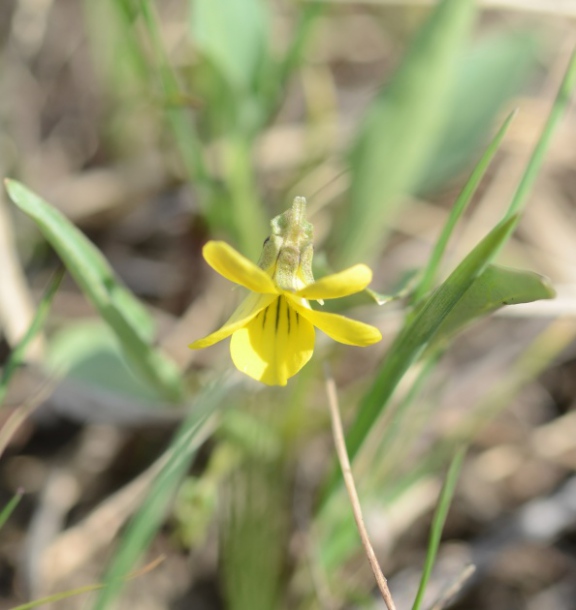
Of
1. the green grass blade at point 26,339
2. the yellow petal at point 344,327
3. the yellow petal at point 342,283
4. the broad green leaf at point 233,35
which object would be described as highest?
the broad green leaf at point 233,35

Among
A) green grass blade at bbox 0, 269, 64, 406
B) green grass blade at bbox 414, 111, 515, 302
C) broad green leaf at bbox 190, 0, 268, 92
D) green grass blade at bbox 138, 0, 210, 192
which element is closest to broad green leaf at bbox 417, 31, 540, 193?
broad green leaf at bbox 190, 0, 268, 92

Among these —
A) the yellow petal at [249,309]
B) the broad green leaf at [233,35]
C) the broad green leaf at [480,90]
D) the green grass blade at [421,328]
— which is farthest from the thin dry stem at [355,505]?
the broad green leaf at [480,90]

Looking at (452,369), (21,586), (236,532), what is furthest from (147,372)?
(452,369)

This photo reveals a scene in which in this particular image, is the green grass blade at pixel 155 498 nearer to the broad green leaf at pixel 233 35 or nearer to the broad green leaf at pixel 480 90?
the broad green leaf at pixel 233 35

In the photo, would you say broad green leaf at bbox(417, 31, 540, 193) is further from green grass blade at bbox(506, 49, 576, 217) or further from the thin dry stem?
the thin dry stem

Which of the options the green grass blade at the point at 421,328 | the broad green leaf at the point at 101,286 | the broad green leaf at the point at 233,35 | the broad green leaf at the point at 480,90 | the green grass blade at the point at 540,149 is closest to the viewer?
the green grass blade at the point at 421,328

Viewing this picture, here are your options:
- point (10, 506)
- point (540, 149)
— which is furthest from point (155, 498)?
point (540, 149)

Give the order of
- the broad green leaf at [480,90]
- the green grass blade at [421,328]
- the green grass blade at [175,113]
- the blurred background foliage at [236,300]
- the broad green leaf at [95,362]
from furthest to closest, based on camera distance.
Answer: the broad green leaf at [480,90], the broad green leaf at [95,362], the green grass blade at [175,113], the blurred background foliage at [236,300], the green grass blade at [421,328]
